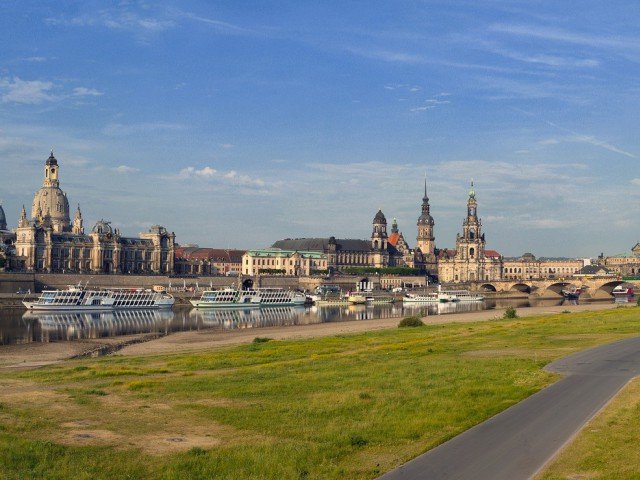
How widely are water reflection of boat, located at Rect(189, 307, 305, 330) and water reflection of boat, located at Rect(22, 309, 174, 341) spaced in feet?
17.7

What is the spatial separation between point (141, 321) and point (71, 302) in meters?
20.2

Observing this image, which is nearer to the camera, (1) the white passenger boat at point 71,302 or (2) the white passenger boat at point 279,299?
(1) the white passenger boat at point 71,302

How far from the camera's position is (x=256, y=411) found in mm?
27875

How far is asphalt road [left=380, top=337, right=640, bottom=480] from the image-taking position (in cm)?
1922

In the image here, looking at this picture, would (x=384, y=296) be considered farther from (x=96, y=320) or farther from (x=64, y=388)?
(x=64, y=388)

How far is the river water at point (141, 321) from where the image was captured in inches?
3319

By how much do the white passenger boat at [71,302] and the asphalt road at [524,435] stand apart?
9743cm

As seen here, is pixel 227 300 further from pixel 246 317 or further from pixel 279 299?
pixel 246 317

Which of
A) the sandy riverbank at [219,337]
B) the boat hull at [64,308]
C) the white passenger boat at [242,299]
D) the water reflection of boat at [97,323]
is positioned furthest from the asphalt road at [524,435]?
the white passenger boat at [242,299]

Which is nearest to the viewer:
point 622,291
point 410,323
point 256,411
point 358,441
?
point 358,441

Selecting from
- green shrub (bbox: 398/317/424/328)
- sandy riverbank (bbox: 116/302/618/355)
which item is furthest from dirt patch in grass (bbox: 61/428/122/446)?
green shrub (bbox: 398/317/424/328)

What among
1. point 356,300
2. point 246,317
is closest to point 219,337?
point 246,317

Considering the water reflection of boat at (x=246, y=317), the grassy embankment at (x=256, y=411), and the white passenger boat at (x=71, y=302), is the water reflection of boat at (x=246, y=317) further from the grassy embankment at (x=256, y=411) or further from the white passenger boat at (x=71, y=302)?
the grassy embankment at (x=256, y=411)

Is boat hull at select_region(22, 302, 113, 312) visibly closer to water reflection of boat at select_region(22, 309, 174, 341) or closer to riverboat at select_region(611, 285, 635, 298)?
water reflection of boat at select_region(22, 309, 174, 341)
